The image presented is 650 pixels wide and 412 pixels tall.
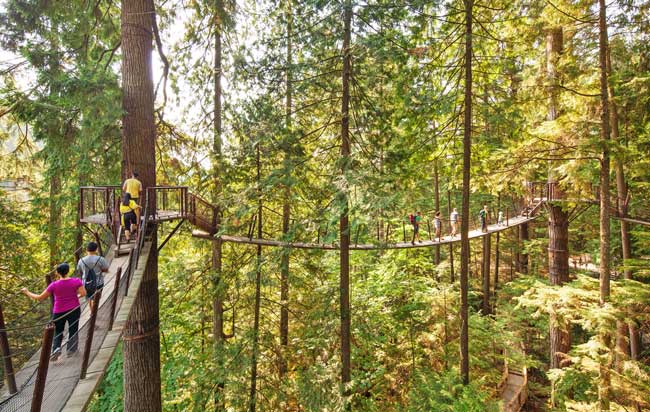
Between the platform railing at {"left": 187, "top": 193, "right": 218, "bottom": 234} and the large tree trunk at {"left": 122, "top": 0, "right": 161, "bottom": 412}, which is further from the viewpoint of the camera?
the platform railing at {"left": 187, "top": 193, "right": 218, "bottom": 234}

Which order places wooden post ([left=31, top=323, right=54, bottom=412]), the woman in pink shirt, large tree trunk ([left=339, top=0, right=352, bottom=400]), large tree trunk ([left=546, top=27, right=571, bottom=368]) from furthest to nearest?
large tree trunk ([left=546, top=27, right=571, bottom=368])
large tree trunk ([left=339, top=0, right=352, bottom=400])
the woman in pink shirt
wooden post ([left=31, top=323, right=54, bottom=412])

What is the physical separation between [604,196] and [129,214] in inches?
323

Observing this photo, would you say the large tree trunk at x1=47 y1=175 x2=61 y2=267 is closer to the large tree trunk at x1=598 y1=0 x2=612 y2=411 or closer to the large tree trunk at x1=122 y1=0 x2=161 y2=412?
the large tree trunk at x1=122 y1=0 x2=161 y2=412

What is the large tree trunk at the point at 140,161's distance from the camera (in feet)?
15.3

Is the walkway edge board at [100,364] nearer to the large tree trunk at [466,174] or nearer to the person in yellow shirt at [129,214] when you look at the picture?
the person in yellow shirt at [129,214]

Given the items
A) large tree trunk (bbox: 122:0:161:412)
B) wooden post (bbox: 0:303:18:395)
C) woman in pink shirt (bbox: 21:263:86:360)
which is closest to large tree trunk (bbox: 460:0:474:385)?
large tree trunk (bbox: 122:0:161:412)

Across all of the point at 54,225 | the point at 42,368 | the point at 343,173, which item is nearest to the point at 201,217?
Answer: the point at 343,173

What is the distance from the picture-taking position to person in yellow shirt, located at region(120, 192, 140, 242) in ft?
15.0

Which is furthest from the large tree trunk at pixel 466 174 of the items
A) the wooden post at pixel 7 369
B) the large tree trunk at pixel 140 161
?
the wooden post at pixel 7 369

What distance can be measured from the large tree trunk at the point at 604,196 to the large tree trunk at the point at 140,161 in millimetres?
7213

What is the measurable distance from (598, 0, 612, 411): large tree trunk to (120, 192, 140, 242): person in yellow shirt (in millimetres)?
7588

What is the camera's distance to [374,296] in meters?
10.3

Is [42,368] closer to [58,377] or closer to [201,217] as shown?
[58,377]

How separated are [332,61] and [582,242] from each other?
58.6 ft
